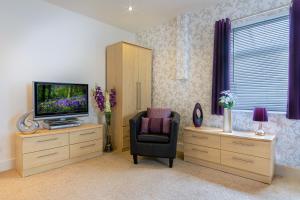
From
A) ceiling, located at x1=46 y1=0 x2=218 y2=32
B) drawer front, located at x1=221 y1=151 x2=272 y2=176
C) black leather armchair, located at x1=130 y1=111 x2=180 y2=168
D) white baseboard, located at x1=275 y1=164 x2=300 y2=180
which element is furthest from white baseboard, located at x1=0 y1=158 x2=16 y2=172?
white baseboard, located at x1=275 y1=164 x2=300 y2=180

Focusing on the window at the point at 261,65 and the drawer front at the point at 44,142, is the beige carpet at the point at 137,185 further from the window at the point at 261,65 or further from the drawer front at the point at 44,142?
the window at the point at 261,65

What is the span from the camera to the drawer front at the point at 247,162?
7.93ft

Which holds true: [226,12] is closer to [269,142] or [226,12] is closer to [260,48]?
[260,48]

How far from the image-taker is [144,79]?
411 cm

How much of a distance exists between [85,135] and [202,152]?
1.97 m

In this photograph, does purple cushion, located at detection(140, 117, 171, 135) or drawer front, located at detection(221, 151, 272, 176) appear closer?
drawer front, located at detection(221, 151, 272, 176)

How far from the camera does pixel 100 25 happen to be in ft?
12.9

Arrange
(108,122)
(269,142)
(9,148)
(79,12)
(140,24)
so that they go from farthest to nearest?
1. (140,24)
2. (108,122)
3. (79,12)
4. (9,148)
5. (269,142)

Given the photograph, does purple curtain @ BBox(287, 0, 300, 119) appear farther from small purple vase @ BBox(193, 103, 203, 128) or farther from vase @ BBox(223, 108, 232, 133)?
small purple vase @ BBox(193, 103, 203, 128)

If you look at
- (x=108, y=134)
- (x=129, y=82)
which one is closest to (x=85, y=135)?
(x=108, y=134)

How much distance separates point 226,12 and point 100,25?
8.00 ft

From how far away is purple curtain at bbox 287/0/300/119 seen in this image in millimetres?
2422

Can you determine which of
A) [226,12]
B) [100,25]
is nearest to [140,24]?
[100,25]

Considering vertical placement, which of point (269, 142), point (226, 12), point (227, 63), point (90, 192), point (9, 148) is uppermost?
point (226, 12)
